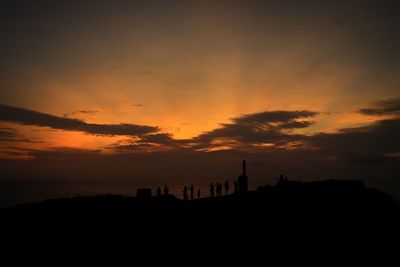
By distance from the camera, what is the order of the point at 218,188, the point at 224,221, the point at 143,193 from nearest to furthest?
the point at 224,221, the point at 143,193, the point at 218,188

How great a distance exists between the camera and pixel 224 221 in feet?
85.6

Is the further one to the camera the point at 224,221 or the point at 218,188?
the point at 218,188

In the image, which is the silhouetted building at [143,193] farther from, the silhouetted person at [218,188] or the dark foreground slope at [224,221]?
the silhouetted person at [218,188]

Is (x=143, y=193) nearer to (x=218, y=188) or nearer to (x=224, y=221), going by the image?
(x=224, y=221)

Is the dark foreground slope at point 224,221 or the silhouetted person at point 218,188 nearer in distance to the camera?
the dark foreground slope at point 224,221

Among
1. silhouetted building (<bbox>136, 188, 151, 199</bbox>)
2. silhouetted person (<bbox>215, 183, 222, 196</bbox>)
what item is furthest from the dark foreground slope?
silhouetted person (<bbox>215, 183, 222, 196</bbox>)

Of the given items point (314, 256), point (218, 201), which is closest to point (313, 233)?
point (314, 256)

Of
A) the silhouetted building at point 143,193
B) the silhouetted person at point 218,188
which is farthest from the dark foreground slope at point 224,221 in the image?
the silhouetted person at point 218,188

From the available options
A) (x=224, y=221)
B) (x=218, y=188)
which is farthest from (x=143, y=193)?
(x=218, y=188)

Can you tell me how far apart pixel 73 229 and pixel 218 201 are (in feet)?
46.5

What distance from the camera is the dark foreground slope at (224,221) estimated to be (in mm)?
22875

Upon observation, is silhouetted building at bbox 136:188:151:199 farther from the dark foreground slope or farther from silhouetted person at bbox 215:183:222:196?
silhouetted person at bbox 215:183:222:196

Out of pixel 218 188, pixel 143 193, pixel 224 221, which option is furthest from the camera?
pixel 218 188

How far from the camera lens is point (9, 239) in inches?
943
